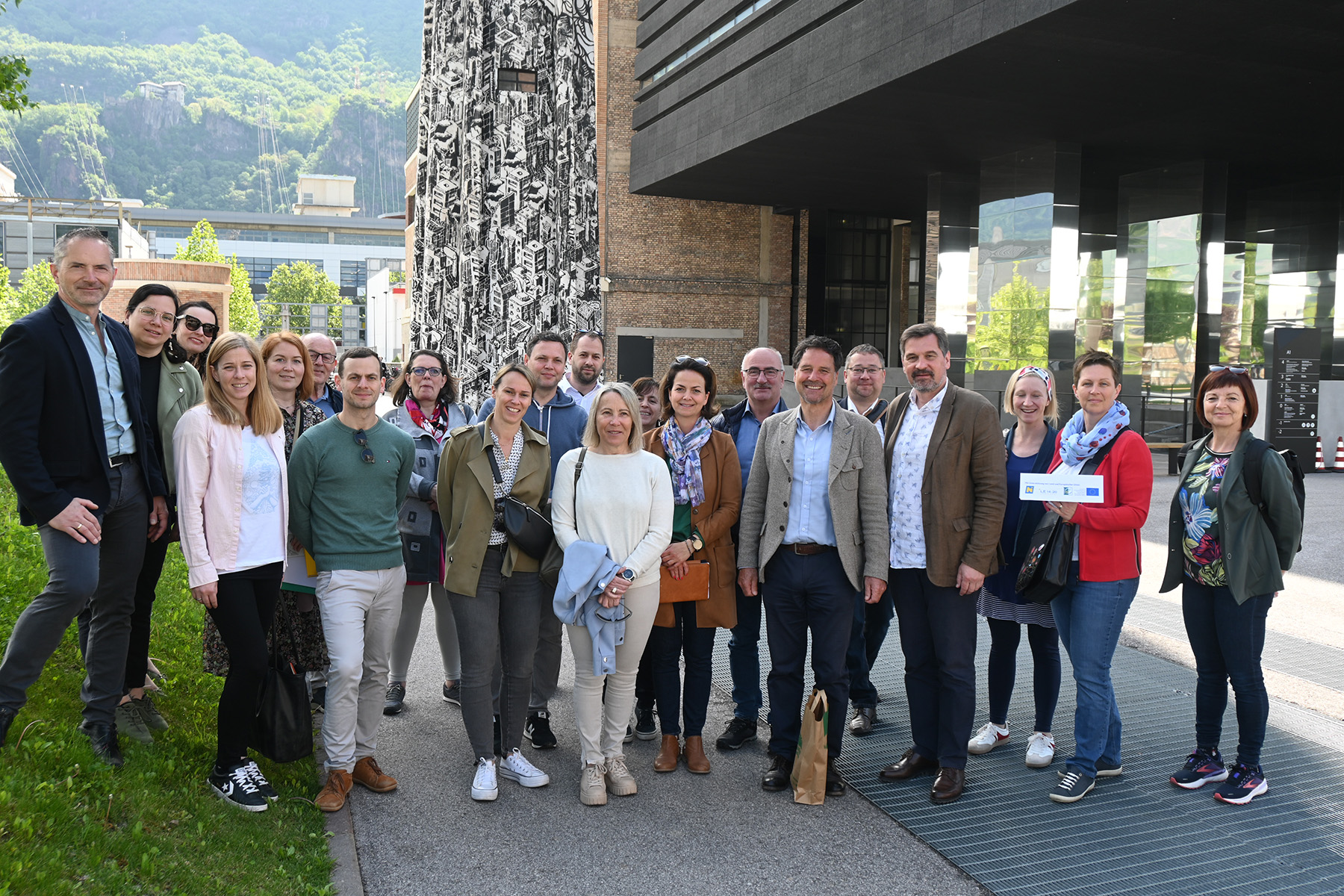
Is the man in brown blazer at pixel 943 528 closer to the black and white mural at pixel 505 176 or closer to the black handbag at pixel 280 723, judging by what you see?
the black handbag at pixel 280 723

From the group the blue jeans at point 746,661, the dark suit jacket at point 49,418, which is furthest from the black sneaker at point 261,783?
the blue jeans at point 746,661

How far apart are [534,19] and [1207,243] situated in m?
19.4

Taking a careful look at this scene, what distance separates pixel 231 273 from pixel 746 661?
53024 mm

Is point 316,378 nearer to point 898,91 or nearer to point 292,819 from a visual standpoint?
point 292,819

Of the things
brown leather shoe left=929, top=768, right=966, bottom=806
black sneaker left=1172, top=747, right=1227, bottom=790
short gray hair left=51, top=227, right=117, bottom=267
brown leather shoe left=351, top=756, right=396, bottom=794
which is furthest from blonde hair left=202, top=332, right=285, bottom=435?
black sneaker left=1172, top=747, right=1227, bottom=790

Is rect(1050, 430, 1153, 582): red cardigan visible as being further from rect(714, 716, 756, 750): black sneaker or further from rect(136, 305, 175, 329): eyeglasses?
rect(136, 305, 175, 329): eyeglasses

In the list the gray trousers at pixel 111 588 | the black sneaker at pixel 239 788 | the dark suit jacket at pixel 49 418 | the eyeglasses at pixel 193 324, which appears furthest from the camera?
the eyeglasses at pixel 193 324

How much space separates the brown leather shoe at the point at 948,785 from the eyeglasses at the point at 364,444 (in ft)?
10.2

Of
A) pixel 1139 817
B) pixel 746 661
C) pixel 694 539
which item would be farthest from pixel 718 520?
pixel 1139 817

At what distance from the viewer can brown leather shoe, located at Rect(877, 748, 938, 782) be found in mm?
5031

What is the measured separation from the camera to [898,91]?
1814cm

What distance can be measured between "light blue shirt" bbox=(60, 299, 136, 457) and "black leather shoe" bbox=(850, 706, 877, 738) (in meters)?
4.07

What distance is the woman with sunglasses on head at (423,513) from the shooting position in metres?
5.61

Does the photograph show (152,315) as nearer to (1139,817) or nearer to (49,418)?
(49,418)
